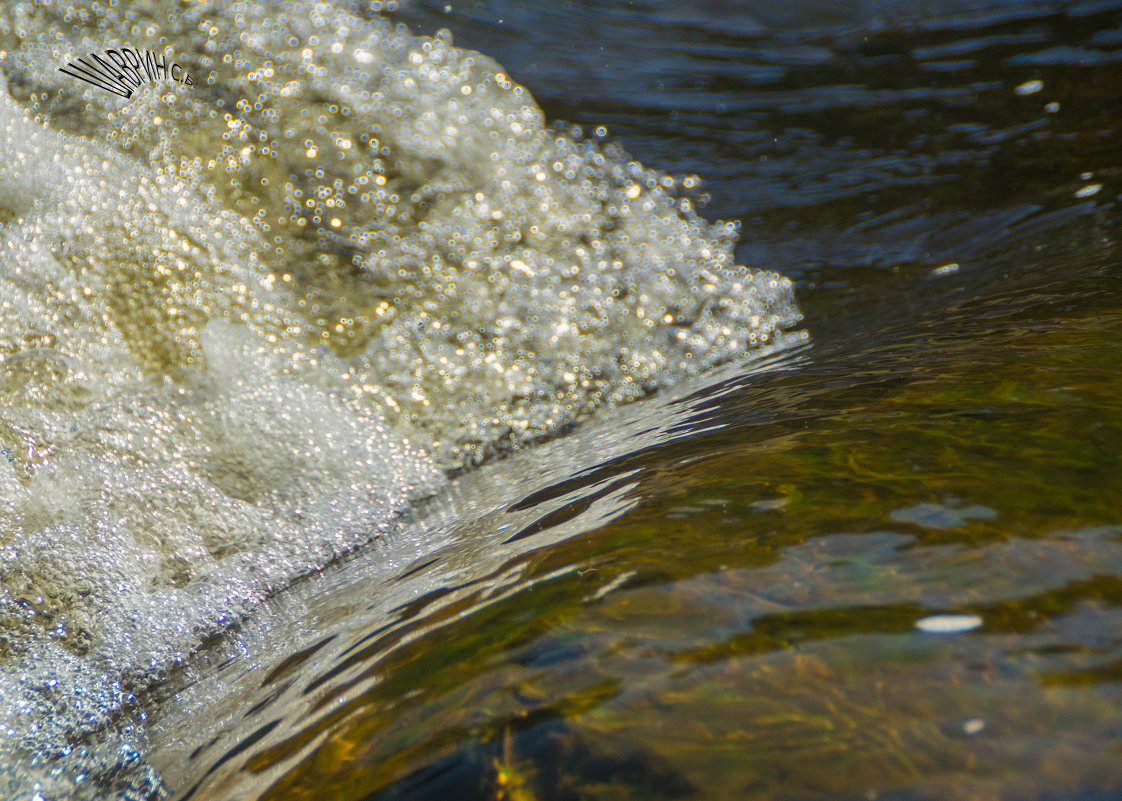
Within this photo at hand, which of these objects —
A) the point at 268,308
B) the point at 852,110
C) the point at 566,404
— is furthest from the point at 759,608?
the point at 852,110

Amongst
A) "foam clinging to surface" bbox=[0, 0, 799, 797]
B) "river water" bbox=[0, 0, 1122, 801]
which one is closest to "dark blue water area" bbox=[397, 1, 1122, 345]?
"river water" bbox=[0, 0, 1122, 801]

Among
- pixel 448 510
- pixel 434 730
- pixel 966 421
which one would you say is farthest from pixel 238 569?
pixel 966 421

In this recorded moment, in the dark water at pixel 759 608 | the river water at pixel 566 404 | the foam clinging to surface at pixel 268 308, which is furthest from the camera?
the foam clinging to surface at pixel 268 308

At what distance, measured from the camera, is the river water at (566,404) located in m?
0.96

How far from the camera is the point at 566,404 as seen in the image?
3.02m

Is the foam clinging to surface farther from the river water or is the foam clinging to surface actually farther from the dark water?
the dark water

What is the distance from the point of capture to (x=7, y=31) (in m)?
3.12

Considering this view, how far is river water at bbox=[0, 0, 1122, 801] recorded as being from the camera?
3.15 feet

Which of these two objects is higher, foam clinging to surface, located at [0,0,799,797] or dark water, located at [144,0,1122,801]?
foam clinging to surface, located at [0,0,799,797]

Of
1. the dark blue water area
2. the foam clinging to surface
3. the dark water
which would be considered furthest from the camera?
the dark blue water area

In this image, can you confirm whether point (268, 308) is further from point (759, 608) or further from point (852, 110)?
point (852, 110)

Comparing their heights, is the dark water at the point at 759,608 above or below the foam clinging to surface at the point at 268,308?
below

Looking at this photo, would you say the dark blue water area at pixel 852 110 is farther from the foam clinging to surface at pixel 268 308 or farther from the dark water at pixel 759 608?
the dark water at pixel 759 608

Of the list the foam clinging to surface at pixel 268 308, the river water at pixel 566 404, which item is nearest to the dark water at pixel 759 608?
the river water at pixel 566 404
